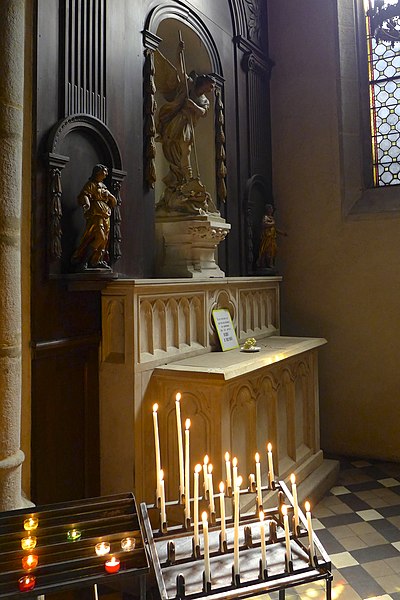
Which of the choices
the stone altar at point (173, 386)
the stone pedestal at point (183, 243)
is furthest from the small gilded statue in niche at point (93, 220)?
the stone pedestal at point (183, 243)

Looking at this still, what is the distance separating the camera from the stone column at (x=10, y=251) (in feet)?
6.78

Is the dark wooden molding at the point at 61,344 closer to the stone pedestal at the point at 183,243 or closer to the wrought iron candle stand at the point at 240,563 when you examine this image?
the stone pedestal at the point at 183,243

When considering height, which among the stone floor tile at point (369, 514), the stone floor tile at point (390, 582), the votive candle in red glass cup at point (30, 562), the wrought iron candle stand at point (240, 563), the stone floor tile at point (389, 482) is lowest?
the stone floor tile at point (390, 582)

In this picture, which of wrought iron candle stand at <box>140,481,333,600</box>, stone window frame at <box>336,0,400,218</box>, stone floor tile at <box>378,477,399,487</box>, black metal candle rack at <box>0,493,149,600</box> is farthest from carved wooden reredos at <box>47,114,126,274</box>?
stone floor tile at <box>378,477,399,487</box>

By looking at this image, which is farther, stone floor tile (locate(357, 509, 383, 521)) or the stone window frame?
the stone window frame

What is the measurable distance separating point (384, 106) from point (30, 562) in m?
5.34

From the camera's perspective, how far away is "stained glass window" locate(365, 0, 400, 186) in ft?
17.5

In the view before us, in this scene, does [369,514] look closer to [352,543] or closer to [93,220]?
[352,543]

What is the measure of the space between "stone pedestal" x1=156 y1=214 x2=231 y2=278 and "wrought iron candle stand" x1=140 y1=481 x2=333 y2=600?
209cm

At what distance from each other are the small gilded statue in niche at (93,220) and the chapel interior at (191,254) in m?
0.08

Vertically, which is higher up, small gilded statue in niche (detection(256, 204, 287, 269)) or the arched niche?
the arched niche

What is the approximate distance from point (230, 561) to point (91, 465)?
1.45 metres

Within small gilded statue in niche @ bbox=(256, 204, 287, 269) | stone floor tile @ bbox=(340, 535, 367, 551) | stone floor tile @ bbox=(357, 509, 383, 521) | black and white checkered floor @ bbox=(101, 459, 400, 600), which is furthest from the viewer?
small gilded statue in niche @ bbox=(256, 204, 287, 269)

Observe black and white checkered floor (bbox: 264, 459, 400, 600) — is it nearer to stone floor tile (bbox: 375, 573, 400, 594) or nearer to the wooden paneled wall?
stone floor tile (bbox: 375, 573, 400, 594)
